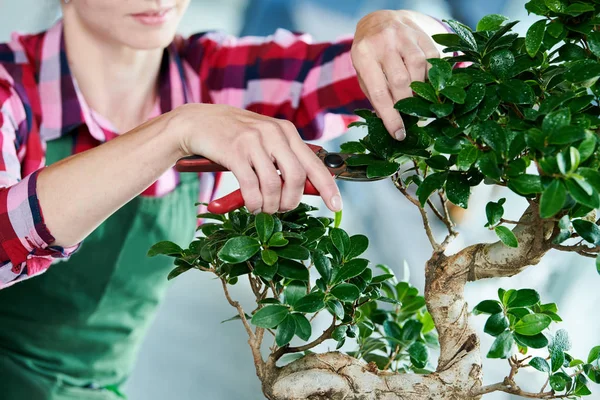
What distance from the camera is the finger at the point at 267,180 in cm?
89

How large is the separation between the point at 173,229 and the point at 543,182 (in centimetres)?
119

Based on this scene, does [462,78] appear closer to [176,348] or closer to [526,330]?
[526,330]

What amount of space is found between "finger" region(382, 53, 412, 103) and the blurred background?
1.33 m

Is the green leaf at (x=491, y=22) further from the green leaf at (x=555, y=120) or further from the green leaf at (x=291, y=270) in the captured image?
the green leaf at (x=291, y=270)

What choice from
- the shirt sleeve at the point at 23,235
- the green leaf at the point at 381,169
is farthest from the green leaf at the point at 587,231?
the shirt sleeve at the point at 23,235

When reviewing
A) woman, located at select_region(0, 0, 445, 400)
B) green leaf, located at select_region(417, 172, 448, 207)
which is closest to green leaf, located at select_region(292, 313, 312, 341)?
green leaf, located at select_region(417, 172, 448, 207)

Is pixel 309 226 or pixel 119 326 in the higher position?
pixel 309 226

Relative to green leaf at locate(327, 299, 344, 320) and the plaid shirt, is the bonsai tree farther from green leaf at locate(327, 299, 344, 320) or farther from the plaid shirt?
the plaid shirt

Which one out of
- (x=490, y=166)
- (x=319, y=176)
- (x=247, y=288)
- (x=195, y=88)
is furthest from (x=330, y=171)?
(x=247, y=288)

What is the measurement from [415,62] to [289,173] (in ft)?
0.90

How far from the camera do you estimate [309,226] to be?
39.4 inches

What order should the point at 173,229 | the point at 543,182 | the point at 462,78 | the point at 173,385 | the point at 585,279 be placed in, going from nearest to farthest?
the point at 543,182 → the point at 462,78 → the point at 173,229 → the point at 173,385 → the point at 585,279

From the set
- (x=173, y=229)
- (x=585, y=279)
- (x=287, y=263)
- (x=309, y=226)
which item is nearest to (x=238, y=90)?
(x=173, y=229)

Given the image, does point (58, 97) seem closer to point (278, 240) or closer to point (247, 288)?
point (278, 240)
